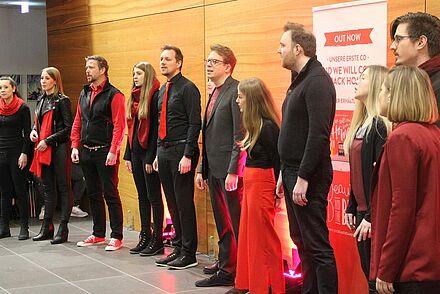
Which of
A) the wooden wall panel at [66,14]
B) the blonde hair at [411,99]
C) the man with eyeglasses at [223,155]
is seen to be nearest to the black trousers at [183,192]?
the man with eyeglasses at [223,155]

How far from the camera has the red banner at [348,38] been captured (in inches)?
200

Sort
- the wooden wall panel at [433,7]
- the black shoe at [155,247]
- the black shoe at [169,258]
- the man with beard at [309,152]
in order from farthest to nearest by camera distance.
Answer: the black shoe at [155,247], the black shoe at [169,258], the man with beard at [309,152], the wooden wall panel at [433,7]

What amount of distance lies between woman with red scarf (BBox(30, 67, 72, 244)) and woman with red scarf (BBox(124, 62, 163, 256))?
945mm

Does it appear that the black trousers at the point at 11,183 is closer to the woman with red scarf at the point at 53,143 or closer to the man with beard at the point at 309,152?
the woman with red scarf at the point at 53,143

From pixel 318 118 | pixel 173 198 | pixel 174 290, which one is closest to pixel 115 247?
pixel 173 198

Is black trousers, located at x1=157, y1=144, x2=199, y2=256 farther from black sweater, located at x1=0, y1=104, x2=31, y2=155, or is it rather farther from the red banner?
black sweater, located at x1=0, y1=104, x2=31, y2=155

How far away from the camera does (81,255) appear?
23.9ft

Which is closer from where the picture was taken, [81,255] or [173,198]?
[173,198]

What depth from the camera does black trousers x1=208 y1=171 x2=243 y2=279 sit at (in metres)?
5.80

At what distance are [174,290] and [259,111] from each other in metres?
1.53

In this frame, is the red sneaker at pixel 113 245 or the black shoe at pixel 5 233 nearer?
the red sneaker at pixel 113 245

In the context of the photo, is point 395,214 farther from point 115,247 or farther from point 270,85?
point 115,247

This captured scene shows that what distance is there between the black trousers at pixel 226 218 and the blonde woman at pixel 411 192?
8.70 ft

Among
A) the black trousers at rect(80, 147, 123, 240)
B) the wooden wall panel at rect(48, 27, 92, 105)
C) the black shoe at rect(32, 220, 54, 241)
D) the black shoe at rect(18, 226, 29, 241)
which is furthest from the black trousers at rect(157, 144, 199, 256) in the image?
the wooden wall panel at rect(48, 27, 92, 105)
